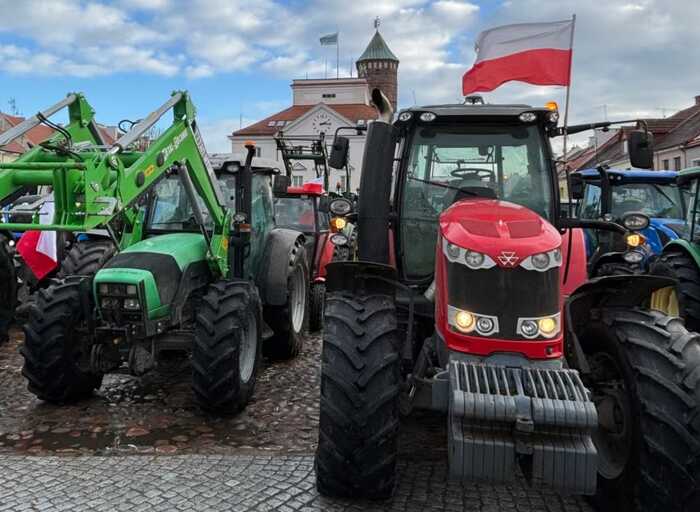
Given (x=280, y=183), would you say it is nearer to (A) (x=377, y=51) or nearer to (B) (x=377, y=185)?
(B) (x=377, y=185)

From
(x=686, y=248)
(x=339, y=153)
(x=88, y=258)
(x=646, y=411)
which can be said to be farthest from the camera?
(x=88, y=258)

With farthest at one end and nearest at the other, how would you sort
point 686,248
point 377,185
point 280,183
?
point 280,183 < point 686,248 < point 377,185

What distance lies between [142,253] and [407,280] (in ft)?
7.85

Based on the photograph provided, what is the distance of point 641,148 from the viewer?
4027 millimetres

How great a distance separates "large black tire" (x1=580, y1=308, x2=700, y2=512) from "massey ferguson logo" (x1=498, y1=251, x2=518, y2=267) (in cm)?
78

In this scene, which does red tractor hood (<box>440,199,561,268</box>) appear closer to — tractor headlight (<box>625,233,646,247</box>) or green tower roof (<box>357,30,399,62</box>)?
tractor headlight (<box>625,233,646,247</box>)

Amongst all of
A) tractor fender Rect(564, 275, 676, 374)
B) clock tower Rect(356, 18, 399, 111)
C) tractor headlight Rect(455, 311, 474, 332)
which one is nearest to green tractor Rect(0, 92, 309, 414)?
tractor headlight Rect(455, 311, 474, 332)

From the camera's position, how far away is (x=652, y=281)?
3.38m

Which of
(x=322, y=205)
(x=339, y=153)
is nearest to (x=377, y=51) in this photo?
(x=322, y=205)

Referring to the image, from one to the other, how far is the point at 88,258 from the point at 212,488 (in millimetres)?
3522

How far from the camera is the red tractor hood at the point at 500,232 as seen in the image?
312 cm

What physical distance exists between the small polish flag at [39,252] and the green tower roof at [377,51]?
59.4 metres

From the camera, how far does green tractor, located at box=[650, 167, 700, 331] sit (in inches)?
223

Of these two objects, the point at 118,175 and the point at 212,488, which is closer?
the point at 212,488
